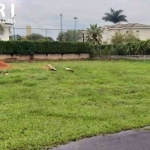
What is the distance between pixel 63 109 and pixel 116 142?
7.23 feet

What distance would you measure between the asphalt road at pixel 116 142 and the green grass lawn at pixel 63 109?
0.19 m

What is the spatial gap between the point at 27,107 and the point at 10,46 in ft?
65.4

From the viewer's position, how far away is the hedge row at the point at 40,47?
25844 millimetres

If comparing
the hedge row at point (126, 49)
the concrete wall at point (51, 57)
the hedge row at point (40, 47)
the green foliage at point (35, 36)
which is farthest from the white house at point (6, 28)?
the hedge row at point (126, 49)

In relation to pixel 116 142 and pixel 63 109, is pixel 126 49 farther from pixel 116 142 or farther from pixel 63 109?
pixel 116 142

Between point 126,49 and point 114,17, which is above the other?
point 114,17

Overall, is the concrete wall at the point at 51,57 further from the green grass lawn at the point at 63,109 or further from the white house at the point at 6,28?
the green grass lawn at the point at 63,109

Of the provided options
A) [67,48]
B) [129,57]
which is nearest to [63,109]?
[67,48]

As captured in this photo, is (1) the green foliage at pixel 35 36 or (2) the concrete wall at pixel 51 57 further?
(1) the green foliage at pixel 35 36

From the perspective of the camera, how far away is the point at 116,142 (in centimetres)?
457

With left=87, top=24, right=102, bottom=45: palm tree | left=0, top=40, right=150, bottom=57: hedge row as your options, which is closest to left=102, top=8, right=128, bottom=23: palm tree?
left=87, top=24, right=102, bottom=45: palm tree

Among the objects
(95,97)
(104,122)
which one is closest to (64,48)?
(95,97)

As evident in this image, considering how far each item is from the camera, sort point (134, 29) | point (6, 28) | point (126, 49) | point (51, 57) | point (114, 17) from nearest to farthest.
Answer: point (51, 57) → point (126, 49) → point (6, 28) → point (134, 29) → point (114, 17)

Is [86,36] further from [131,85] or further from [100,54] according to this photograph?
[131,85]
